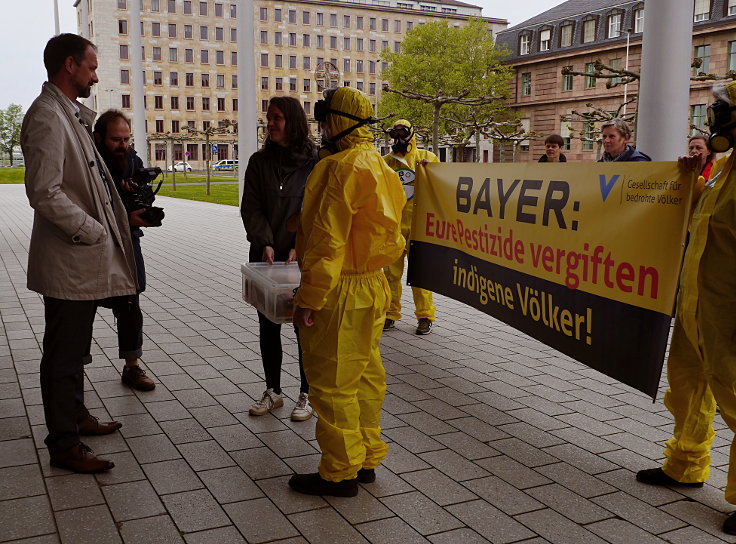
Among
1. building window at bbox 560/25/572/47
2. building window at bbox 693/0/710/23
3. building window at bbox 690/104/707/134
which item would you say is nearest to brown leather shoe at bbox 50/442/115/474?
building window at bbox 690/104/707/134

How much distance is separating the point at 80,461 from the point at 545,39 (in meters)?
62.5

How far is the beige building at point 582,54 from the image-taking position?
1821 inches

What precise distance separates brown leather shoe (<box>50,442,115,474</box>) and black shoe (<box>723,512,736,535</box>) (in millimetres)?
3267

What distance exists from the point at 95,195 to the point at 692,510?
362 cm

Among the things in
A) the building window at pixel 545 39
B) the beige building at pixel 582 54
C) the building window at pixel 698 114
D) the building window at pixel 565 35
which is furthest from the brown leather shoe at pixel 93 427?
the building window at pixel 545 39

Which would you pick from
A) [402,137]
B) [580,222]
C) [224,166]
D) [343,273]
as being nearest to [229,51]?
[224,166]

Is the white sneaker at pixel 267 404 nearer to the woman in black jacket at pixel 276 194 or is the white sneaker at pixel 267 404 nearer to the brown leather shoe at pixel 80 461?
the woman in black jacket at pixel 276 194

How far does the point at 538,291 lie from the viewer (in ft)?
17.3

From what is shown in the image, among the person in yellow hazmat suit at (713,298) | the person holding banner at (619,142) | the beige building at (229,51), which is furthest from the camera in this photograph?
the beige building at (229,51)

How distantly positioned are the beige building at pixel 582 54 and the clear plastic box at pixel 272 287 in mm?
46348

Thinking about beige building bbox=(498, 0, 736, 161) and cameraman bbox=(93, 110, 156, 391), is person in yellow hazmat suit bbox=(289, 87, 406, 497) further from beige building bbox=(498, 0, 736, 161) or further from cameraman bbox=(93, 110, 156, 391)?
beige building bbox=(498, 0, 736, 161)

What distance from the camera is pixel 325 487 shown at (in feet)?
13.1

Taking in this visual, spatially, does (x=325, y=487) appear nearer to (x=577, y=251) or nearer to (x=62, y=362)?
(x=62, y=362)

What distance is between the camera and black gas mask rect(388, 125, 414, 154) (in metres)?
7.46
